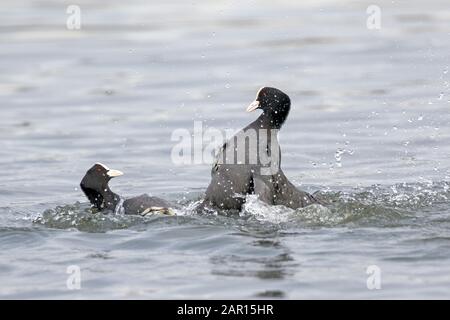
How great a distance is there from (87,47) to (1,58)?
4.63ft

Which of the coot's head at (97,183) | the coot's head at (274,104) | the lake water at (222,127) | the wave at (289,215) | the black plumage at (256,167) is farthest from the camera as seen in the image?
the coot's head at (97,183)

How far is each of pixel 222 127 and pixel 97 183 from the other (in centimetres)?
399

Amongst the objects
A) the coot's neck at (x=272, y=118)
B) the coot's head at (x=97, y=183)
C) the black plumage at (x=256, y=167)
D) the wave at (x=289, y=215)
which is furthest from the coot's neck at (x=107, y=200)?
the coot's neck at (x=272, y=118)

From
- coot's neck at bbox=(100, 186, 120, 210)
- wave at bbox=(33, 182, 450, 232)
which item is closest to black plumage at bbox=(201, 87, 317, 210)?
wave at bbox=(33, 182, 450, 232)

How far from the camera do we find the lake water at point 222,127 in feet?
26.4

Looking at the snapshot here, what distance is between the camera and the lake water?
8.05 meters

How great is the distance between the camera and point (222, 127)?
13.7 meters

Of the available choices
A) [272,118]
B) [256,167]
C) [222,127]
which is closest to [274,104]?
[272,118]

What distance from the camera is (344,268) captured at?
7938mm

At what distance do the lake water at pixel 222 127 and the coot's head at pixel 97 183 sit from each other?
5.9 inches

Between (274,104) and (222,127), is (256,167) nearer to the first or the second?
(274,104)

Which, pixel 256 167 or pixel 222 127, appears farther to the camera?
pixel 222 127

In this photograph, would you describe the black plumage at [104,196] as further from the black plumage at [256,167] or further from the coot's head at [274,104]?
the coot's head at [274,104]

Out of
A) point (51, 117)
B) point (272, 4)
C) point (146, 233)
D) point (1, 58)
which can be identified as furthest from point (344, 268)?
point (272, 4)
